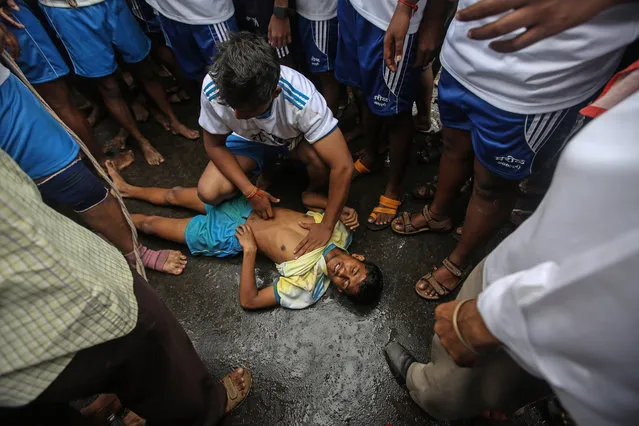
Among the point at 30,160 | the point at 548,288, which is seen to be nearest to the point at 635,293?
the point at 548,288

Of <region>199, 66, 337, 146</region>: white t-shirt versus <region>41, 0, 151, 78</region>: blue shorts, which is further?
<region>41, 0, 151, 78</region>: blue shorts

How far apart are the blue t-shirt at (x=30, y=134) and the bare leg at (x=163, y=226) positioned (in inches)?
29.9

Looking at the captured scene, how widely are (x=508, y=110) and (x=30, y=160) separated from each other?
209 centimetres

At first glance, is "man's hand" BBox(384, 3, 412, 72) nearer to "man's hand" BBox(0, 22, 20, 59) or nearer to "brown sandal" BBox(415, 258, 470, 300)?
"brown sandal" BBox(415, 258, 470, 300)

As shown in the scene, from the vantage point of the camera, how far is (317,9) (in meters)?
2.31

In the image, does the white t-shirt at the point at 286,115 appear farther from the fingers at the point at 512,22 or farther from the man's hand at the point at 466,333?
the man's hand at the point at 466,333

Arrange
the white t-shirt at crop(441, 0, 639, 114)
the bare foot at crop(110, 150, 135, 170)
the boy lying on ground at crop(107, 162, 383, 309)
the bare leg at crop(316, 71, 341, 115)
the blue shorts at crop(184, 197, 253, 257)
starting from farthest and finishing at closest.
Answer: the bare foot at crop(110, 150, 135, 170)
the bare leg at crop(316, 71, 341, 115)
the blue shorts at crop(184, 197, 253, 257)
the boy lying on ground at crop(107, 162, 383, 309)
the white t-shirt at crop(441, 0, 639, 114)

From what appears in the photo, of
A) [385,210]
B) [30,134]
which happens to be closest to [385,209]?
[385,210]

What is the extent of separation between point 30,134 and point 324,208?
5.21 feet

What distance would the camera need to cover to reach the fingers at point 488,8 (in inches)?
38.3

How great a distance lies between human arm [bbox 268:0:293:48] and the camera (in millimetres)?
2350

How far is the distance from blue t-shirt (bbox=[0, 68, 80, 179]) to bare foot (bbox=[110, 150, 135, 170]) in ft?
4.02

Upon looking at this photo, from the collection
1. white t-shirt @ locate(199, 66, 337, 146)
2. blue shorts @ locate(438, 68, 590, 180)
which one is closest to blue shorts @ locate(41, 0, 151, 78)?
white t-shirt @ locate(199, 66, 337, 146)

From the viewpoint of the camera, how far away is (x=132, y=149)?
124 inches
